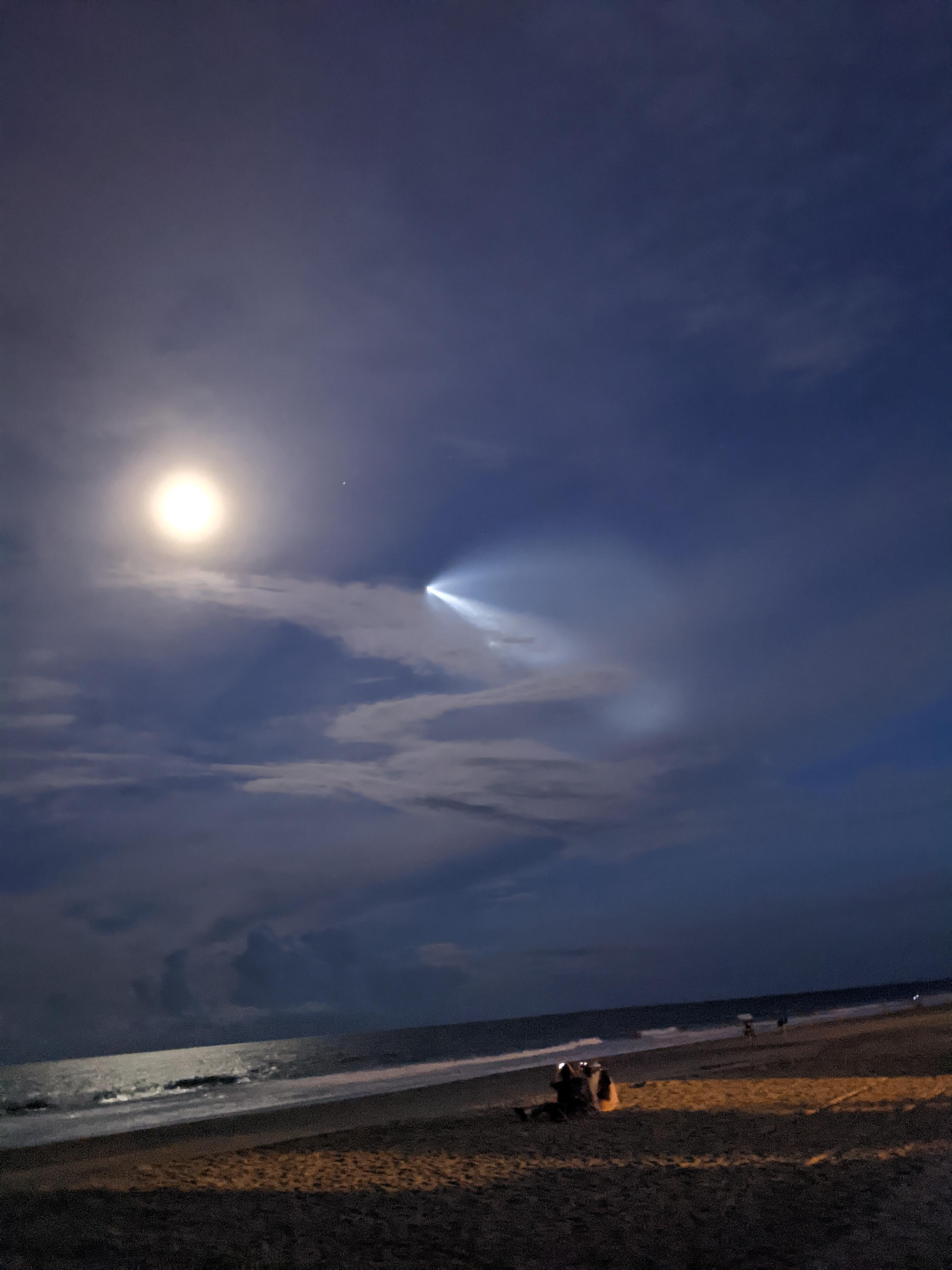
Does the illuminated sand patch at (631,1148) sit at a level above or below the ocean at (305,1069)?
above

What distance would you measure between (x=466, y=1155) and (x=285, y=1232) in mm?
5256

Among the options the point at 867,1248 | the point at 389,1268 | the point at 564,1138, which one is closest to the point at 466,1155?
the point at 564,1138

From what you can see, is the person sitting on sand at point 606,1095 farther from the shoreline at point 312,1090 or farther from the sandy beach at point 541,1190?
the shoreline at point 312,1090

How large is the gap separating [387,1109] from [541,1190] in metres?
14.7

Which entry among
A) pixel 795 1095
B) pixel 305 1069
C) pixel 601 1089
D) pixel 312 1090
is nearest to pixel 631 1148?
pixel 601 1089

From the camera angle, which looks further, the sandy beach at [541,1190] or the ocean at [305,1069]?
the ocean at [305,1069]

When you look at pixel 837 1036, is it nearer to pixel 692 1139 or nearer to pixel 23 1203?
pixel 692 1139

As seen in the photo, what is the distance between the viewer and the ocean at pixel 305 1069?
29.7 metres

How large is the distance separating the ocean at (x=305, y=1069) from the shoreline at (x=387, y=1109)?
6.97 ft

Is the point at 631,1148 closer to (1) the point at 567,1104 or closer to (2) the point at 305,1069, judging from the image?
(1) the point at 567,1104

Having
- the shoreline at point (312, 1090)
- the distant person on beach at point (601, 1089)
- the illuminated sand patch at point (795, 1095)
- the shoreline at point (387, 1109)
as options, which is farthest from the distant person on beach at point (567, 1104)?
the shoreline at point (312, 1090)

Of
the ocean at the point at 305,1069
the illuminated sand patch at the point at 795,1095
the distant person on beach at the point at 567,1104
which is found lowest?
the ocean at the point at 305,1069

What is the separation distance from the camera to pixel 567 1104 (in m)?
17.3

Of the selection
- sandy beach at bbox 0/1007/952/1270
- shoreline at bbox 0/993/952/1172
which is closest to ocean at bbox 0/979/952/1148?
shoreline at bbox 0/993/952/1172
